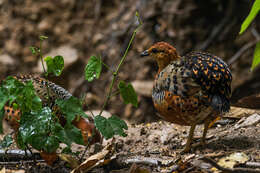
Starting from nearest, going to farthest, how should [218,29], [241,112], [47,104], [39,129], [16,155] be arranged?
1. [39,129]
2. [16,155]
3. [47,104]
4. [241,112]
5. [218,29]

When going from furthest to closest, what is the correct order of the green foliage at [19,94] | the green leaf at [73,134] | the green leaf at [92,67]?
1. the green leaf at [92,67]
2. the green leaf at [73,134]
3. the green foliage at [19,94]

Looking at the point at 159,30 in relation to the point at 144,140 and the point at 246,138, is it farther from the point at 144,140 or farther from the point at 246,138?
the point at 246,138

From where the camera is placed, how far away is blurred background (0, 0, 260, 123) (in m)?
6.77

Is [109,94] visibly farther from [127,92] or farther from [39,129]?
[39,129]

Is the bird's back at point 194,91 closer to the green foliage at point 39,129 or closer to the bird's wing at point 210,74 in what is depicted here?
the bird's wing at point 210,74

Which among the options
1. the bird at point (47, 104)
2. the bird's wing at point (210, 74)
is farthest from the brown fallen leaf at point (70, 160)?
the bird's wing at point (210, 74)

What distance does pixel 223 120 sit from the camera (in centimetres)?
390

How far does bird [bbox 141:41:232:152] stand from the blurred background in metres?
3.17

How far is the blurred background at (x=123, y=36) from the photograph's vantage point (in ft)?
22.2

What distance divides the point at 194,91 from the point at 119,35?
4.35 metres

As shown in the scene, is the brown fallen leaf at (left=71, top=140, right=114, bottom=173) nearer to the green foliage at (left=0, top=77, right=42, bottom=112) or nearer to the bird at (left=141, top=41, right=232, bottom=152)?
the green foliage at (left=0, top=77, right=42, bottom=112)

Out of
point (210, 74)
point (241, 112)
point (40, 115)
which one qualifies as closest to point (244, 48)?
point (241, 112)

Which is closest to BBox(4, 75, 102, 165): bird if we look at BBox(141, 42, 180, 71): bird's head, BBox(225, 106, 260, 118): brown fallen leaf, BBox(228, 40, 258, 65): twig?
BBox(141, 42, 180, 71): bird's head

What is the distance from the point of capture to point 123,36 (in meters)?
7.10
